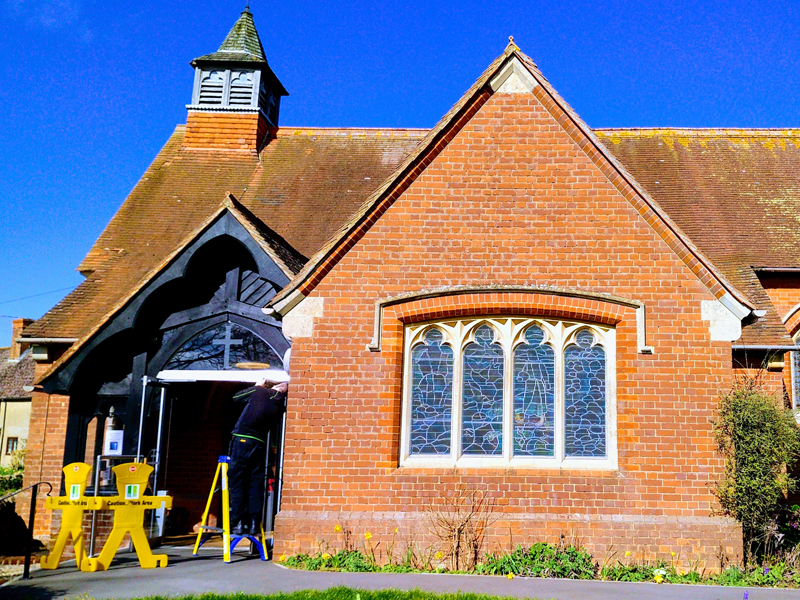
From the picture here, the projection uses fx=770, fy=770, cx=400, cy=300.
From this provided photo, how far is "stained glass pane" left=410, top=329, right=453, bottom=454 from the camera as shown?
9688 mm

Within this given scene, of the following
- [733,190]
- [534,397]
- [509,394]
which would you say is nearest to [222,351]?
[509,394]

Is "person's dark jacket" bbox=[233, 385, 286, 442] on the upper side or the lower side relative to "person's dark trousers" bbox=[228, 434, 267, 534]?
upper

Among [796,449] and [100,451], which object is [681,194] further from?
[100,451]

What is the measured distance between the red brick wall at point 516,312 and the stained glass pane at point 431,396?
278 mm

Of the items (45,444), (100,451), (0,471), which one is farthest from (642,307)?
(0,471)

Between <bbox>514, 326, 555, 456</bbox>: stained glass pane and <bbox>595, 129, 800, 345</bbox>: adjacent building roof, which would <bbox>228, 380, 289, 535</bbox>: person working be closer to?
<bbox>514, 326, 555, 456</bbox>: stained glass pane

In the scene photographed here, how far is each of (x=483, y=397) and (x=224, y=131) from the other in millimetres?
11789

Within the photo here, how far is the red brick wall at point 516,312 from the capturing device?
30.3ft

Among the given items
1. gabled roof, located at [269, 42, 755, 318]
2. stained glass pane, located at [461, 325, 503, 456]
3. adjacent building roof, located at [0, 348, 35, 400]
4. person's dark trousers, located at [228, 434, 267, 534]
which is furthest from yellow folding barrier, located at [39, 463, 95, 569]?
adjacent building roof, located at [0, 348, 35, 400]

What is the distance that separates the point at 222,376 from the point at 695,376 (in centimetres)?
642

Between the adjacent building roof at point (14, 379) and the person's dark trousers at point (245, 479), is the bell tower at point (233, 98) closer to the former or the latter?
the person's dark trousers at point (245, 479)

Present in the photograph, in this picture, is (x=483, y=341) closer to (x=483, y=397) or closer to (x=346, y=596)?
(x=483, y=397)

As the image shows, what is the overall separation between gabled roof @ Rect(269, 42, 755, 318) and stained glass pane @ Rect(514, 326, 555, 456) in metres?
2.12

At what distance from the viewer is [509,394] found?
31.7 ft
